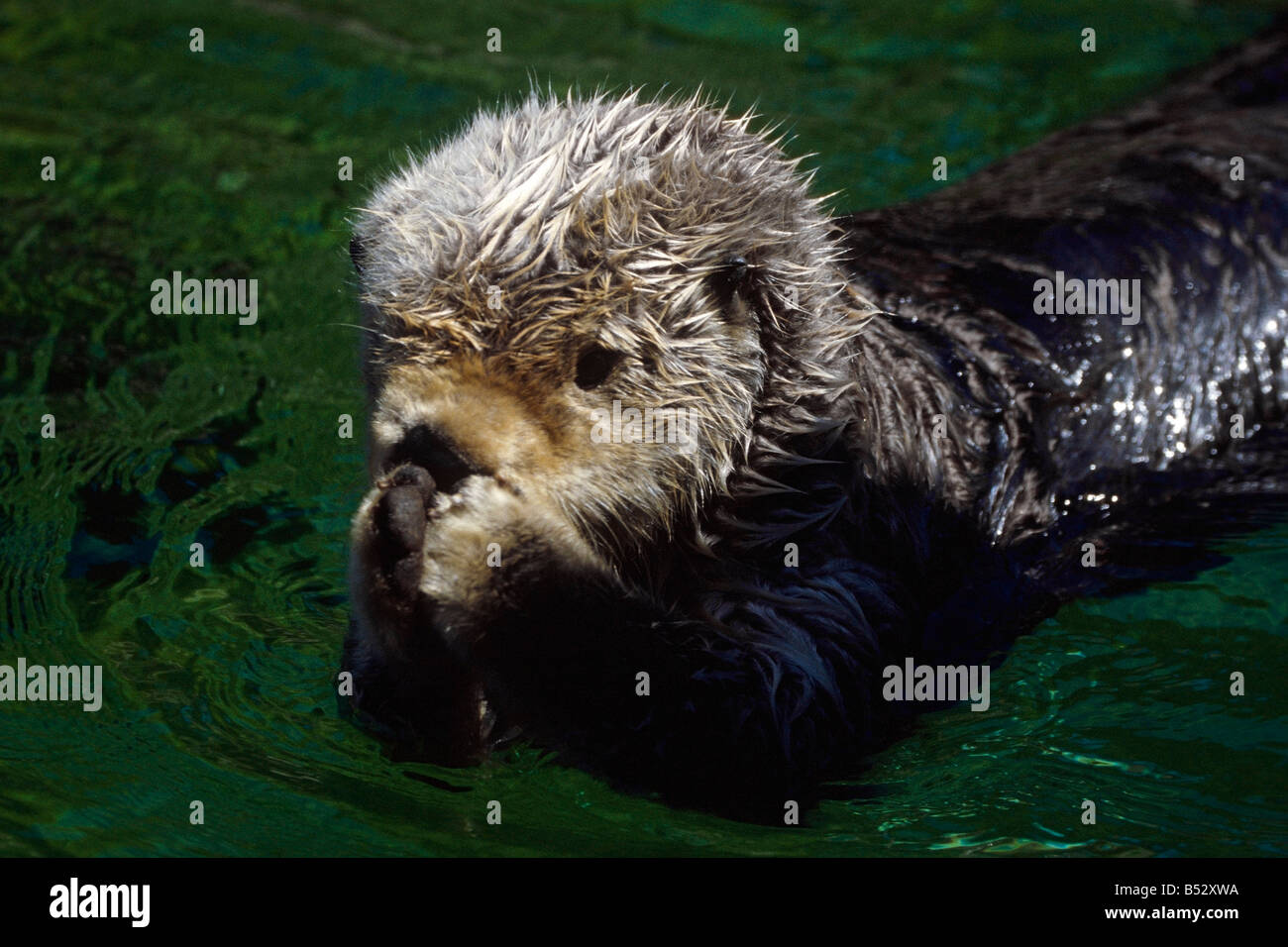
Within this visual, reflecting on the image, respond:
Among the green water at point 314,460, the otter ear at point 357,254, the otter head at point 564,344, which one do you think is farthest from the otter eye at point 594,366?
the green water at point 314,460

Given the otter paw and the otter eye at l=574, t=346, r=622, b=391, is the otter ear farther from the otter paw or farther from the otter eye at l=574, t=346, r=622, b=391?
the otter paw

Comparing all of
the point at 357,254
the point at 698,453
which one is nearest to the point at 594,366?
the point at 698,453

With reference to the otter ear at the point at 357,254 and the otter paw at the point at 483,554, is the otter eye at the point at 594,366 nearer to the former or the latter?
the otter paw at the point at 483,554

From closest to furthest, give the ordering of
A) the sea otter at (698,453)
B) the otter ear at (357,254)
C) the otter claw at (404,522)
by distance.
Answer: the otter claw at (404,522) → the sea otter at (698,453) → the otter ear at (357,254)

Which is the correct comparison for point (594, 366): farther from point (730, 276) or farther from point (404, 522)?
point (404, 522)

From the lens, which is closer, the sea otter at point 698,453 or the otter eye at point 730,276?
the sea otter at point 698,453

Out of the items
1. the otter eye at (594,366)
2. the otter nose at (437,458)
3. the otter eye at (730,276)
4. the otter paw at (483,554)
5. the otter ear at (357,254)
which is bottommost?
the otter paw at (483,554)

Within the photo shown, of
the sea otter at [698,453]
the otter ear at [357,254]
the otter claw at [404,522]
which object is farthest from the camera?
the otter ear at [357,254]

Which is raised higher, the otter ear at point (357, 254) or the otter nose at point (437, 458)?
the otter ear at point (357, 254)
